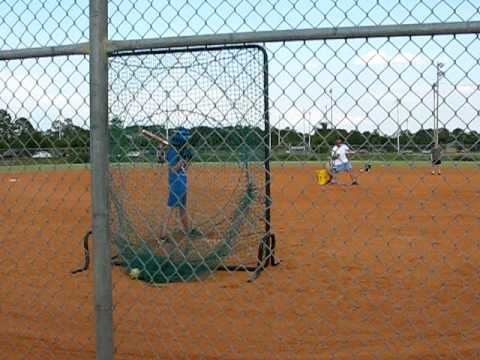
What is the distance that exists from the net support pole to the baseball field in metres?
1.70

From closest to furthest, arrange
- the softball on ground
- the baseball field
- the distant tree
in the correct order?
the distant tree < the baseball field < the softball on ground

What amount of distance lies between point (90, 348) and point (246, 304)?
175 centimetres

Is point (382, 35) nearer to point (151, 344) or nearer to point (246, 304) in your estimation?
point (151, 344)

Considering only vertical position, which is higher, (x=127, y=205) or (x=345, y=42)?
(x=345, y=42)

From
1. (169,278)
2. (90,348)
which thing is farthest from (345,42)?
(169,278)

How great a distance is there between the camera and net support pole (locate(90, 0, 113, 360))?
2.69 meters

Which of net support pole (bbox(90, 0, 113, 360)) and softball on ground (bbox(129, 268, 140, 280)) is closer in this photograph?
net support pole (bbox(90, 0, 113, 360))

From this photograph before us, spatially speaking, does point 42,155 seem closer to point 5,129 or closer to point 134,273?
point 5,129

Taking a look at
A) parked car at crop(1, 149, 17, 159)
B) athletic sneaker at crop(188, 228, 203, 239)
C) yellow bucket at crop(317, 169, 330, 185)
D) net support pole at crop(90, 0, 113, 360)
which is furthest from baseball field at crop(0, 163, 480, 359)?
yellow bucket at crop(317, 169, 330, 185)

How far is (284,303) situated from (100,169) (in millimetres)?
3519

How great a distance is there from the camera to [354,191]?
64.7 feet

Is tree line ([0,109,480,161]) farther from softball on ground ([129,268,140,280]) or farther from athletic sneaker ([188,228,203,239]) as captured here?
softball on ground ([129,268,140,280])

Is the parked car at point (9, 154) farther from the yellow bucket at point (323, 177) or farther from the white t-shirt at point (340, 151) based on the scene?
the yellow bucket at point (323, 177)

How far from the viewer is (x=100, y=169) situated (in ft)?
8.89
